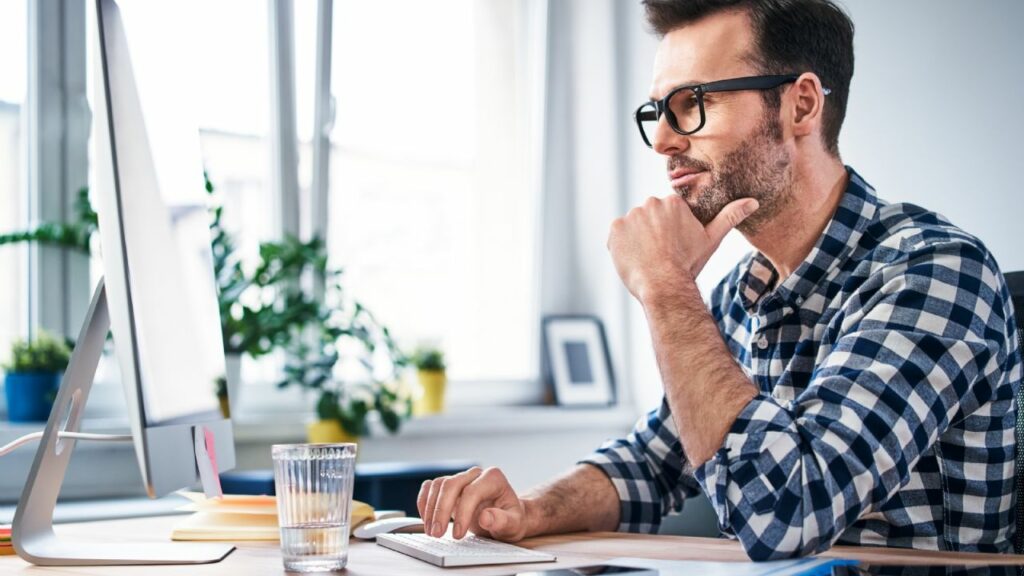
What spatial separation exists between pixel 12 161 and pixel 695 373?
2387mm

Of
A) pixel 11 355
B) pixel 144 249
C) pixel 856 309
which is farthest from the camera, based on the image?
pixel 11 355

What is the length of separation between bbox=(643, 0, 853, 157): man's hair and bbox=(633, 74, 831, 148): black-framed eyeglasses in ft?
0.06

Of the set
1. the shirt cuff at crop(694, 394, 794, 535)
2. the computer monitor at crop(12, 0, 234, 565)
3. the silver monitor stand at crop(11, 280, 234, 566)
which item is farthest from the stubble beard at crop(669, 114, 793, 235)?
the silver monitor stand at crop(11, 280, 234, 566)

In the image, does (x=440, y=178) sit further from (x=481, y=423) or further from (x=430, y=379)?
(x=481, y=423)

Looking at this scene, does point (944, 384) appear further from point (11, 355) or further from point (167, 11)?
point (167, 11)

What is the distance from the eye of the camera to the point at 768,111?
1.63 metres

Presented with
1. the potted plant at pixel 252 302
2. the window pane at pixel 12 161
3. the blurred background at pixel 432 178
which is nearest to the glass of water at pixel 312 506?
the blurred background at pixel 432 178

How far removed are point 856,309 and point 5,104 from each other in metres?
2.48

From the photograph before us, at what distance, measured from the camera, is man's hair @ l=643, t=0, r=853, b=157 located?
165 centimetres

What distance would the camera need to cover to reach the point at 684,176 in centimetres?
165

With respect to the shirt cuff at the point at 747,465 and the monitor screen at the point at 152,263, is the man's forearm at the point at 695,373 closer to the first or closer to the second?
the shirt cuff at the point at 747,465

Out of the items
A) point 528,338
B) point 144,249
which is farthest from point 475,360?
point 144,249

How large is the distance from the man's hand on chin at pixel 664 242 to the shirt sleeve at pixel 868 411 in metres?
0.23

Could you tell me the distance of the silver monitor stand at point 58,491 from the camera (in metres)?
1.09
